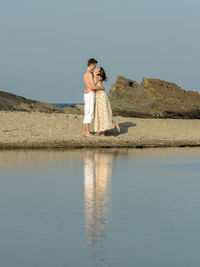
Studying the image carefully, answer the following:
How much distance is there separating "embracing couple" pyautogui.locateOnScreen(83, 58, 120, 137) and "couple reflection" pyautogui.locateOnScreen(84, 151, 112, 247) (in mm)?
3973

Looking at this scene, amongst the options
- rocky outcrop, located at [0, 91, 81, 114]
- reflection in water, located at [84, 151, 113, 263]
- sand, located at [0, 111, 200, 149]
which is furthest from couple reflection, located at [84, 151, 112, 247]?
rocky outcrop, located at [0, 91, 81, 114]

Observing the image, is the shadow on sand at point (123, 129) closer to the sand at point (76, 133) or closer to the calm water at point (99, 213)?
the sand at point (76, 133)

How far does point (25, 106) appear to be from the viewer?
32.6 metres

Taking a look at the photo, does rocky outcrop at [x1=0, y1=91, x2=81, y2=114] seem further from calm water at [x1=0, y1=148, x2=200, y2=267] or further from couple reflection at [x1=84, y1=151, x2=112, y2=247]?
calm water at [x1=0, y1=148, x2=200, y2=267]

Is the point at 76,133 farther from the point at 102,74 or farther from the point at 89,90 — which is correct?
the point at 102,74

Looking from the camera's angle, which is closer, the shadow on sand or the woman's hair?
the woman's hair

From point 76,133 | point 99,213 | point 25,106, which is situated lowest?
point 99,213

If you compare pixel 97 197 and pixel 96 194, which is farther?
pixel 96 194

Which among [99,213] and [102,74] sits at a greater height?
[102,74]

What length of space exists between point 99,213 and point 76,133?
1324cm

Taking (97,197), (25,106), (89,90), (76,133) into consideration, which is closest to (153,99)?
(25,106)

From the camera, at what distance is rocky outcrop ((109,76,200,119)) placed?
32344mm

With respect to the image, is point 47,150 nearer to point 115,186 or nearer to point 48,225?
point 115,186

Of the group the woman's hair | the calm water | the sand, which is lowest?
the calm water
